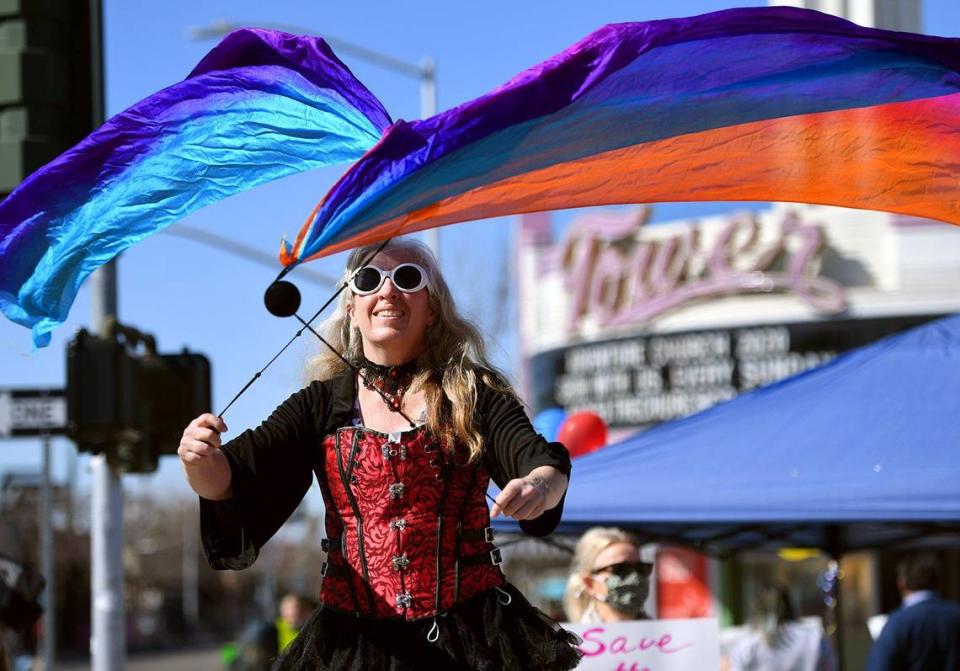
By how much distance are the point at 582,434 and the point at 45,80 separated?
426cm

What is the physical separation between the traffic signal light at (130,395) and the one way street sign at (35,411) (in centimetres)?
109

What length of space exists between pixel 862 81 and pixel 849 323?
1904 cm

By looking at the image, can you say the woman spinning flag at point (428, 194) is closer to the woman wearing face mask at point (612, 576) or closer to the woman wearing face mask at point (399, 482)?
the woman wearing face mask at point (399, 482)

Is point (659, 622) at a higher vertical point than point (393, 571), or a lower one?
lower

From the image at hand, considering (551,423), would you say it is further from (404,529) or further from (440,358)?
(404,529)

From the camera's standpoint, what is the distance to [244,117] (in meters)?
4.02

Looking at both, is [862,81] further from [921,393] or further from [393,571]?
[921,393]

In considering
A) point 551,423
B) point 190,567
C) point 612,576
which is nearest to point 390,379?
point 612,576

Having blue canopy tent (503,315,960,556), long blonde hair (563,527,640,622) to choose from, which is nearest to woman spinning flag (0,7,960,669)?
long blonde hair (563,527,640,622)

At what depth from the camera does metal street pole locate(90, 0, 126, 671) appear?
366 inches

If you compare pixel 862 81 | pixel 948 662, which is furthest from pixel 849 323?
pixel 862 81

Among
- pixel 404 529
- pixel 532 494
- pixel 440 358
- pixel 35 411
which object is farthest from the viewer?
pixel 35 411

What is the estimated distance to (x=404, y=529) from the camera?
3586 mm

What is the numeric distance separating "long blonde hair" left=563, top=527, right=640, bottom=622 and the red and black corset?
2.74m
